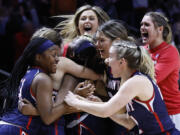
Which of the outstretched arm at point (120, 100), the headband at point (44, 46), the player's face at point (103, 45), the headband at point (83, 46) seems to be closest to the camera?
the outstretched arm at point (120, 100)

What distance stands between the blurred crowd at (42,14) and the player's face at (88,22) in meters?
1.39

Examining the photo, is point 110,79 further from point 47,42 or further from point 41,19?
point 41,19

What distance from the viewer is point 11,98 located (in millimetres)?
3432

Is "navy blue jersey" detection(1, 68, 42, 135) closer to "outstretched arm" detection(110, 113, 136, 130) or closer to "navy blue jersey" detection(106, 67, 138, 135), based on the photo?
"outstretched arm" detection(110, 113, 136, 130)

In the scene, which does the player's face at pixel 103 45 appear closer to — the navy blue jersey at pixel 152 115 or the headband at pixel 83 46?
the headband at pixel 83 46

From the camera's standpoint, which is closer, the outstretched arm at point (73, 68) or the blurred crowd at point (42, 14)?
the outstretched arm at point (73, 68)

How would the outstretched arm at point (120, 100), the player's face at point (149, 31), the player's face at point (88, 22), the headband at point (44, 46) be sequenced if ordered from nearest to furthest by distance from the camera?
the outstretched arm at point (120, 100)
the headband at point (44, 46)
the player's face at point (149, 31)
the player's face at point (88, 22)

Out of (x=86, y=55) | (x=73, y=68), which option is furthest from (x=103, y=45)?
(x=73, y=68)

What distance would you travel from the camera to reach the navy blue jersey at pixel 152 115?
10.3 ft

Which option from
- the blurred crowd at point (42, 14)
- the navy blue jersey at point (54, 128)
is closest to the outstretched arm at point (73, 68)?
the navy blue jersey at point (54, 128)

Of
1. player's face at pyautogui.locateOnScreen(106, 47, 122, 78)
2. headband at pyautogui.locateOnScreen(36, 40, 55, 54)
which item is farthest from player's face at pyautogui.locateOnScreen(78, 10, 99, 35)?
player's face at pyautogui.locateOnScreen(106, 47, 122, 78)

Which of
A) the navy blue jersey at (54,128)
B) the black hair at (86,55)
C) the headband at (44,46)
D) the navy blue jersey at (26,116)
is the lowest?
the navy blue jersey at (54,128)

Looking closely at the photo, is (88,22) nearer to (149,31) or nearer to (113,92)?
(149,31)

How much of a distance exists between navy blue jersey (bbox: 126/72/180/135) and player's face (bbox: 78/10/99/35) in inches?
52.8
